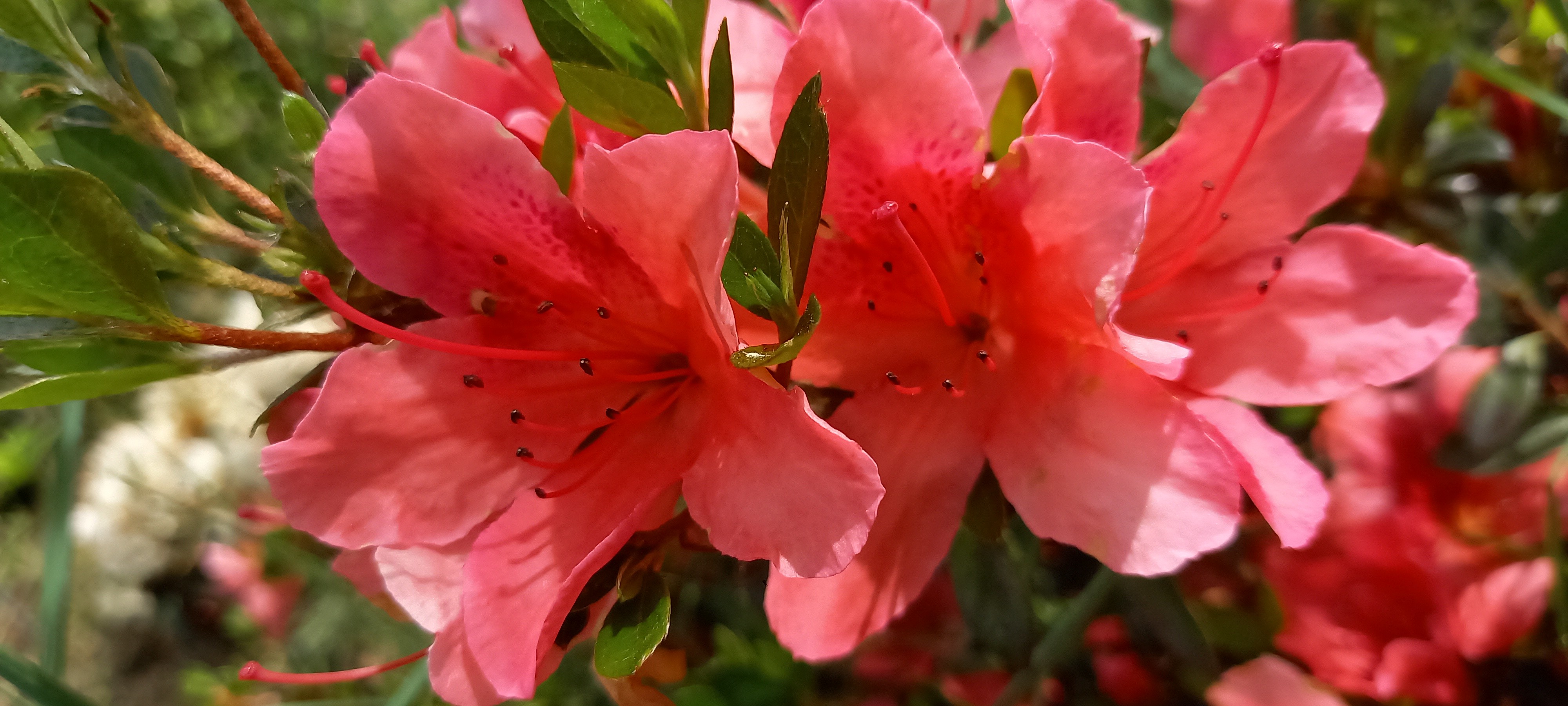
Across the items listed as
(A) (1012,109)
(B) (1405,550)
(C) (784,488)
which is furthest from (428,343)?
(B) (1405,550)

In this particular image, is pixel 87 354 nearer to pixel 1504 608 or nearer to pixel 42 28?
pixel 42 28

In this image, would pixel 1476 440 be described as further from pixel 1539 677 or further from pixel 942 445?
pixel 942 445

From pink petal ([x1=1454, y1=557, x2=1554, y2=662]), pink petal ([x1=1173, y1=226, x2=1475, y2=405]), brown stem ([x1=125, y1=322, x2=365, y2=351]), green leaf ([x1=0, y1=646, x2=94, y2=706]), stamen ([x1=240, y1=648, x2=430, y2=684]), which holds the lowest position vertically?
pink petal ([x1=1454, y1=557, x2=1554, y2=662])

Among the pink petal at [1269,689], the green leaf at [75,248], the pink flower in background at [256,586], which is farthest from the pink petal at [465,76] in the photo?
the pink flower in background at [256,586]

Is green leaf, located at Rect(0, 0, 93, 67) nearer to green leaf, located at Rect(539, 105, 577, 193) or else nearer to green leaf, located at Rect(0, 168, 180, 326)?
green leaf, located at Rect(0, 168, 180, 326)

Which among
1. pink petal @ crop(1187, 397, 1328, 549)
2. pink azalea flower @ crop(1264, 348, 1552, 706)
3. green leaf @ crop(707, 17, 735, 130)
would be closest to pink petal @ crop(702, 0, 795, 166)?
green leaf @ crop(707, 17, 735, 130)
